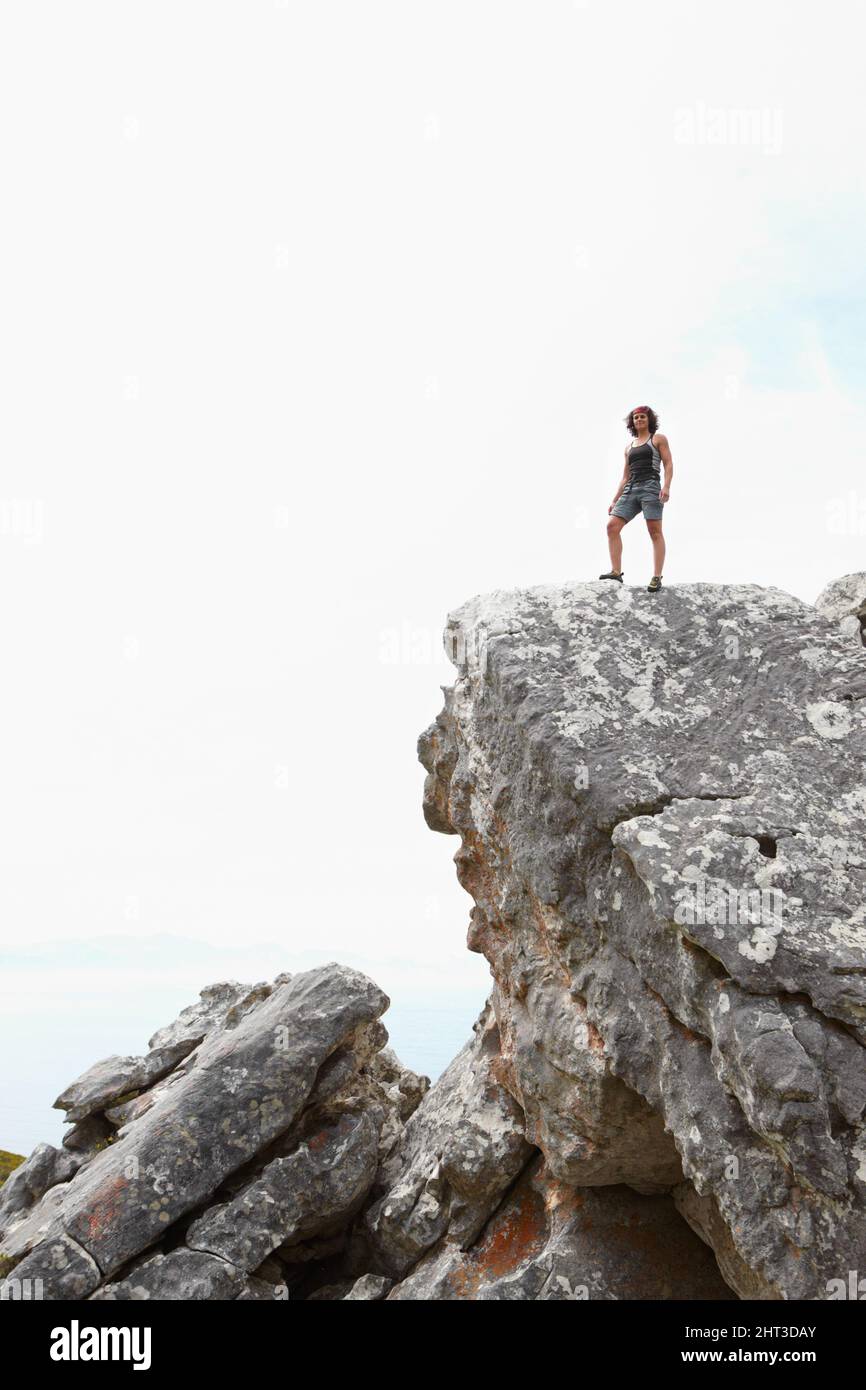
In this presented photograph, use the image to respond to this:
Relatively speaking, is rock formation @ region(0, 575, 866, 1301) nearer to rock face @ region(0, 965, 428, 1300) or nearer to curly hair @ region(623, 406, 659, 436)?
rock face @ region(0, 965, 428, 1300)

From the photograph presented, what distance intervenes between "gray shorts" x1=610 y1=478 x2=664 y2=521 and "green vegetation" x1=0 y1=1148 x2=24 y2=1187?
118 feet

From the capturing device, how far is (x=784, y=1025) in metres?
10.1

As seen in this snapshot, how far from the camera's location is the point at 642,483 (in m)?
17.1

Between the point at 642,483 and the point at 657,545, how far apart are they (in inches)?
55.0

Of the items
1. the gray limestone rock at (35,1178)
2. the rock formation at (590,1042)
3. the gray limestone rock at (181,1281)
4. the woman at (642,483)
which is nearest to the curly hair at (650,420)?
the woman at (642,483)

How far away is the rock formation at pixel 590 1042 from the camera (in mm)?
10344

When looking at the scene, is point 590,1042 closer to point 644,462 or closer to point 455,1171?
point 455,1171

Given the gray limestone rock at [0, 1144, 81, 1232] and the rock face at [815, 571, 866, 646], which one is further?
the gray limestone rock at [0, 1144, 81, 1232]

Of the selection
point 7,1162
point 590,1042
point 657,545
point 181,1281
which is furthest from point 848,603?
point 7,1162

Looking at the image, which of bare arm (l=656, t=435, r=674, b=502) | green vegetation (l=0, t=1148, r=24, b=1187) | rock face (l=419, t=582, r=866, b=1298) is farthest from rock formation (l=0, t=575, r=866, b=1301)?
green vegetation (l=0, t=1148, r=24, b=1187)

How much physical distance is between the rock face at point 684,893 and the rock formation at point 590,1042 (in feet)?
0.12

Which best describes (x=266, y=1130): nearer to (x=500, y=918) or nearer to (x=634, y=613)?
(x=500, y=918)

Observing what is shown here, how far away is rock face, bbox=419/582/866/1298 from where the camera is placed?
1008 centimetres
